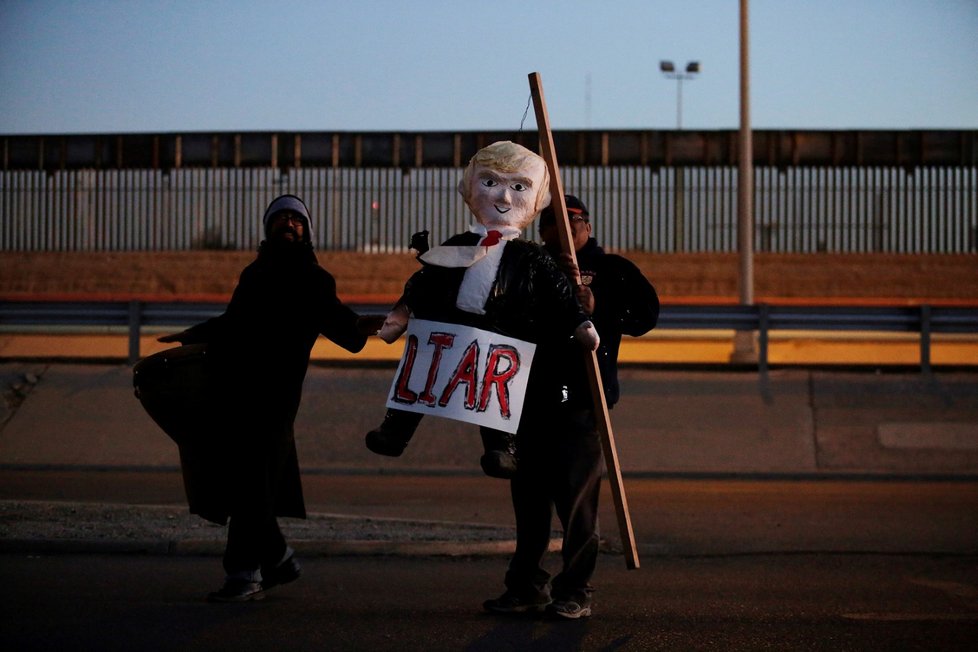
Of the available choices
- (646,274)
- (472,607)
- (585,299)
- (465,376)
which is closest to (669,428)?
(472,607)

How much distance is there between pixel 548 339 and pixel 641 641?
1.24 meters

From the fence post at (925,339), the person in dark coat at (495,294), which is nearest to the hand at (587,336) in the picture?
the person in dark coat at (495,294)

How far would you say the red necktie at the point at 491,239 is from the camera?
549cm

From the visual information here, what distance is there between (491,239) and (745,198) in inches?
419

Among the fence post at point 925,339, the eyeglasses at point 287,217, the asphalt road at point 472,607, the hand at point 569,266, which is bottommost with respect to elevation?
the asphalt road at point 472,607

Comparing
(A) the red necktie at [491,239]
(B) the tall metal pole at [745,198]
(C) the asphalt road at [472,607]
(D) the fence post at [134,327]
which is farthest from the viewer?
(B) the tall metal pole at [745,198]

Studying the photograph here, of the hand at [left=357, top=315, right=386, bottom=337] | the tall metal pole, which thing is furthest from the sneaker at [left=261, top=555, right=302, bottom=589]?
the tall metal pole

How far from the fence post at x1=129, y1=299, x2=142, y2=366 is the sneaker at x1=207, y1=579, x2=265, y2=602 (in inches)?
317

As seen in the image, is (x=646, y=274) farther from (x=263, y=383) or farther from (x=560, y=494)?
(x=560, y=494)

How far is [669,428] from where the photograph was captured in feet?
40.6

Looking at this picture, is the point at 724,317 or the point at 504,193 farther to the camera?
the point at 724,317

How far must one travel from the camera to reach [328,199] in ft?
94.2

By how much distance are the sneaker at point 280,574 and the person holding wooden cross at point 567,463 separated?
35.8 inches

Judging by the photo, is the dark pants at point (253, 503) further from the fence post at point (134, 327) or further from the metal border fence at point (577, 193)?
the metal border fence at point (577, 193)
